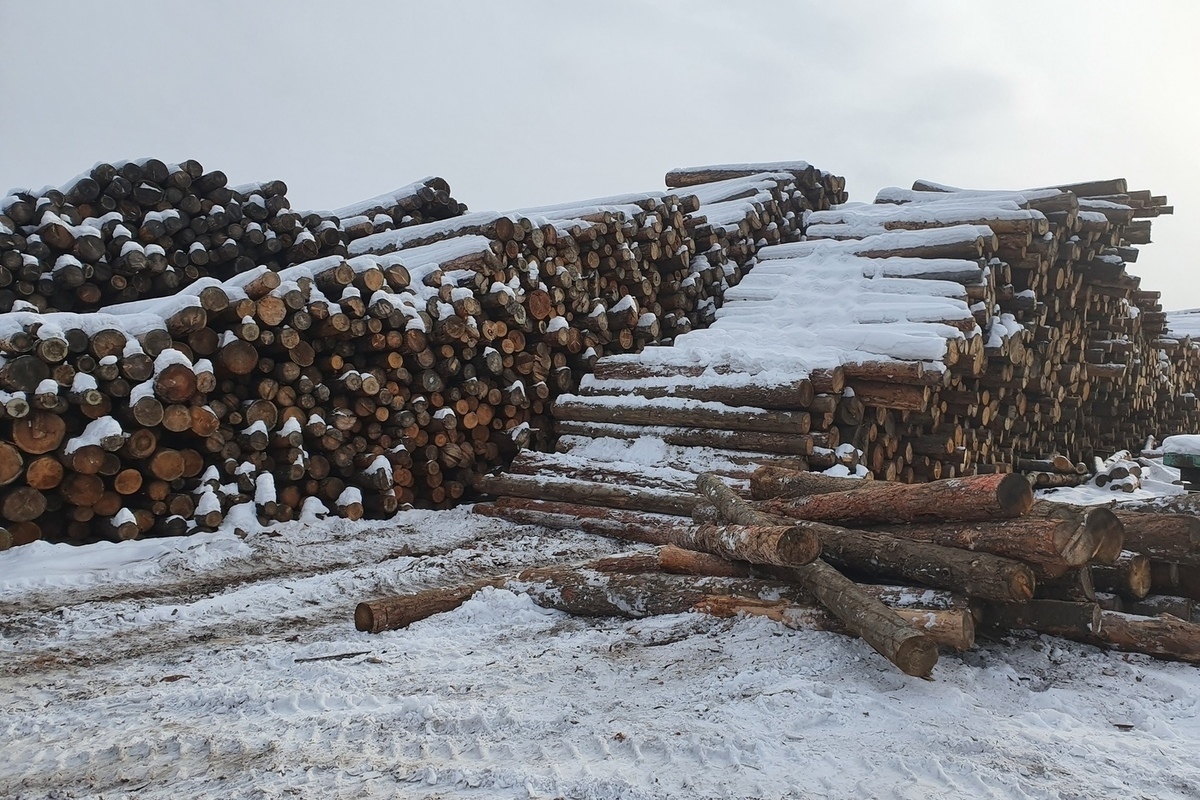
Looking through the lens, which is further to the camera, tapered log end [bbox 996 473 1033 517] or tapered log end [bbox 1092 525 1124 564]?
tapered log end [bbox 996 473 1033 517]

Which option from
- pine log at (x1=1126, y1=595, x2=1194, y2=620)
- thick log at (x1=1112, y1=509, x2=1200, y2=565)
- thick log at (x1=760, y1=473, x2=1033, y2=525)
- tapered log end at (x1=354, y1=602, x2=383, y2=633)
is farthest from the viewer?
tapered log end at (x1=354, y1=602, x2=383, y2=633)

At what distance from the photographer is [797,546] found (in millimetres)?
3971

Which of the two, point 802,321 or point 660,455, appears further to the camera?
point 802,321

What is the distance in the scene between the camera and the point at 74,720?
129 inches

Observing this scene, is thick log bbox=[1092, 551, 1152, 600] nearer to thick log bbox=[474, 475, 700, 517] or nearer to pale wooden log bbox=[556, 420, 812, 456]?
thick log bbox=[474, 475, 700, 517]

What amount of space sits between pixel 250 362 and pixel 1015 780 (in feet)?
19.6

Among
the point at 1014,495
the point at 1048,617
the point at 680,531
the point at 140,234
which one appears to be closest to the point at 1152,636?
the point at 1048,617

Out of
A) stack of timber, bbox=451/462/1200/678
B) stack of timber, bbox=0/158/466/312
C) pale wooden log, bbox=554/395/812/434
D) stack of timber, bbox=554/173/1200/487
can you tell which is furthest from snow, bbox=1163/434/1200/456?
stack of timber, bbox=0/158/466/312

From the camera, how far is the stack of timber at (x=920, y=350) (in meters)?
8.02

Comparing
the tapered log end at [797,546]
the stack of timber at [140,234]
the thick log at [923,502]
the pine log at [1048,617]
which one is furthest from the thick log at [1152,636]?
the stack of timber at [140,234]

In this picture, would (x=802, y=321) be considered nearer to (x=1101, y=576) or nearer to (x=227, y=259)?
(x=1101, y=576)

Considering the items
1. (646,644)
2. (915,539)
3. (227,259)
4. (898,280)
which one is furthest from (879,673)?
(227,259)

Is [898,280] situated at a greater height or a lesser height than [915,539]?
greater

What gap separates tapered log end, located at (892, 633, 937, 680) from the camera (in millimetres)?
3264
